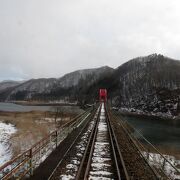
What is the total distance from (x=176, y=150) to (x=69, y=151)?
767 inches

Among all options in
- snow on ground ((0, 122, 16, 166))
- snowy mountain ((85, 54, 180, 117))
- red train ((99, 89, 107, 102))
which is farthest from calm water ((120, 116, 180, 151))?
red train ((99, 89, 107, 102))

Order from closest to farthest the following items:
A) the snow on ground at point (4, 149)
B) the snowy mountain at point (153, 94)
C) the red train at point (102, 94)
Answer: the snow on ground at point (4, 149), the red train at point (102, 94), the snowy mountain at point (153, 94)

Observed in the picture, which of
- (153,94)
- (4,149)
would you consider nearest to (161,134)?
(4,149)

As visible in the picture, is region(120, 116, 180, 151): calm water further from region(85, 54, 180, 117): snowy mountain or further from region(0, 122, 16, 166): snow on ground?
region(85, 54, 180, 117): snowy mountain

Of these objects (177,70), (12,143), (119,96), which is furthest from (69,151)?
(177,70)

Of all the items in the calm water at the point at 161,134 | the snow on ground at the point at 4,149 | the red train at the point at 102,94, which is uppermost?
the red train at the point at 102,94

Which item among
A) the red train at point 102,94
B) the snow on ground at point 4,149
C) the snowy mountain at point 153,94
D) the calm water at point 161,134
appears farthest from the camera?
the snowy mountain at point 153,94

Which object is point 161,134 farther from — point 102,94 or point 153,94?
point 153,94

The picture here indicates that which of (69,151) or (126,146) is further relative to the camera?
(126,146)

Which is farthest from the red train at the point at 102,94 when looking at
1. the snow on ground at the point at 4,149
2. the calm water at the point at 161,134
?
the snow on ground at the point at 4,149

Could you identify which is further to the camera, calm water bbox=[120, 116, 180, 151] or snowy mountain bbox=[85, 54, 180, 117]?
snowy mountain bbox=[85, 54, 180, 117]

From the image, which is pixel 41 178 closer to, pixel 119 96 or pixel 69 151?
pixel 69 151

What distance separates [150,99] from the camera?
14012cm

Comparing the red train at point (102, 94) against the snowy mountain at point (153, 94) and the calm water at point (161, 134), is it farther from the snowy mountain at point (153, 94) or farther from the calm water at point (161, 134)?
the calm water at point (161, 134)
